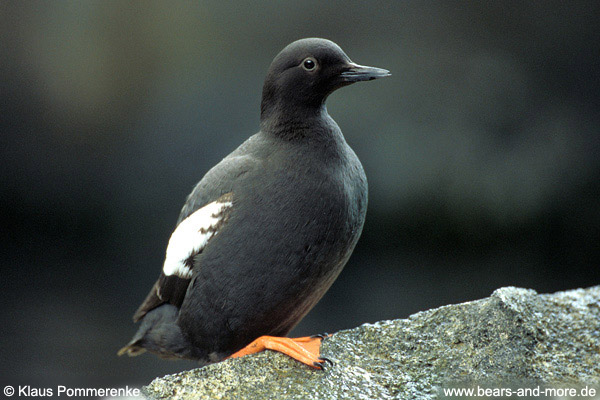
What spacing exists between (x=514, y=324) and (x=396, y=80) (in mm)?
2260

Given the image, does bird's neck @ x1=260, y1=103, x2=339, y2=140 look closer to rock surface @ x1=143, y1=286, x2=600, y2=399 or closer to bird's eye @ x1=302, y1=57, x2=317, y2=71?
bird's eye @ x1=302, y1=57, x2=317, y2=71

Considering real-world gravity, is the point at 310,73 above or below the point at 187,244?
above

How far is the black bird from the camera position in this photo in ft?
7.89

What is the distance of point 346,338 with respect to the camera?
8.68 feet

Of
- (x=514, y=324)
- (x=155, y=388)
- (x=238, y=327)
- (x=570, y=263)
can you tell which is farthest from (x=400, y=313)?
(x=155, y=388)

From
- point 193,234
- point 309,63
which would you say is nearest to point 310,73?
point 309,63

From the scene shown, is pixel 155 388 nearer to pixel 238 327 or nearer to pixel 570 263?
pixel 238 327

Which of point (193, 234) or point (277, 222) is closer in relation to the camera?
point (277, 222)

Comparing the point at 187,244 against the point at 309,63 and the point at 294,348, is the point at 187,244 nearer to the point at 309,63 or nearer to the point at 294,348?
the point at 294,348

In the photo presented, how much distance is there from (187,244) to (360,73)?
956 millimetres

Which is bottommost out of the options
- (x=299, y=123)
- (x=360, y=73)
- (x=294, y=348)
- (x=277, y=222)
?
(x=294, y=348)

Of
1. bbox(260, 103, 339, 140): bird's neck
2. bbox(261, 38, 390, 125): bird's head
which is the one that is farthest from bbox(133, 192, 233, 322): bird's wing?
bbox(261, 38, 390, 125): bird's head

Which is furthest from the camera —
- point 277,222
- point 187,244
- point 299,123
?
point 187,244

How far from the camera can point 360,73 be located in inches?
97.6
